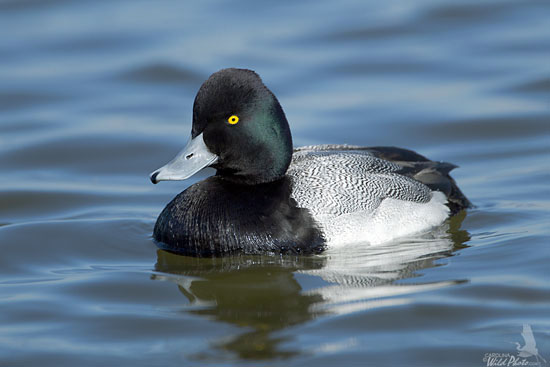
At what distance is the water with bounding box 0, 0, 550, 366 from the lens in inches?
224

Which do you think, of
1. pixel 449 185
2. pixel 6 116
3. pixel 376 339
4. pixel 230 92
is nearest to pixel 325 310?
pixel 376 339

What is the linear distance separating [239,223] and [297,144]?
313cm

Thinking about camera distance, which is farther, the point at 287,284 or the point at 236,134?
the point at 236,134

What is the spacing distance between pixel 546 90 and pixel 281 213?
219 inches

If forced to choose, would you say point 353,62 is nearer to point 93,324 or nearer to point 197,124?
point 197,124

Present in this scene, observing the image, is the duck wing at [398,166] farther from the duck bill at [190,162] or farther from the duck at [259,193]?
the duck bill at [190,162]

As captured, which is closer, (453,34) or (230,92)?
(230,92)

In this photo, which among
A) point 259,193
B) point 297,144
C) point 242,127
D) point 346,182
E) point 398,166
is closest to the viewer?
point 242,127

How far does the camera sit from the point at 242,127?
7043 millimetres

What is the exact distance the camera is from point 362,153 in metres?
8.00

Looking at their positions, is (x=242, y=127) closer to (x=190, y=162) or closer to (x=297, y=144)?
(x=190, y=162)

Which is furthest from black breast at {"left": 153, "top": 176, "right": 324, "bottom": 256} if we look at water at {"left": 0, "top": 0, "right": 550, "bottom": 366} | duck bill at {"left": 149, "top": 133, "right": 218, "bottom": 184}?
duck bill at {"left": 149, "top": 133, "right": 218, "bottom": 184}

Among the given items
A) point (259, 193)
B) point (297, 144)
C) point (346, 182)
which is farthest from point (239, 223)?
point (297, 144)

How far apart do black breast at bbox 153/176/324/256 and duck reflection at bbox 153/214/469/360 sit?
91mm
